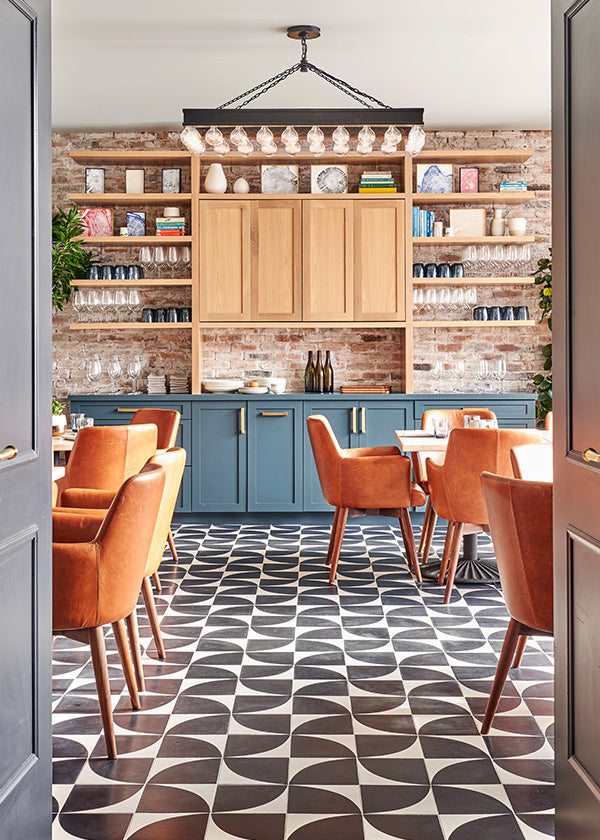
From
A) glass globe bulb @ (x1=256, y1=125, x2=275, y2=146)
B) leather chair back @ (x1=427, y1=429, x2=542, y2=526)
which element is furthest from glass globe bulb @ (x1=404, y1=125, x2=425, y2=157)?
leather chair back @ (x1=427, y1=429, x2=542, y2=526)

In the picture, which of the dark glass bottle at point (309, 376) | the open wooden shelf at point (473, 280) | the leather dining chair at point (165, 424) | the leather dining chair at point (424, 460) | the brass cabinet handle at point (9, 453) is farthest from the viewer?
the dark glass bottle at point (309, 376)

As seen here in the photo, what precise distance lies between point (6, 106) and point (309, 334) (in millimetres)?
5608

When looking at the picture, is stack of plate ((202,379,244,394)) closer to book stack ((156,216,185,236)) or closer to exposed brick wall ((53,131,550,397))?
exposed brick wall ((53,131,550,397))

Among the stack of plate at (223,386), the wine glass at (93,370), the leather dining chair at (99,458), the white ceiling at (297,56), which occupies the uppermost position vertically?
the white ceiling at (297,56)

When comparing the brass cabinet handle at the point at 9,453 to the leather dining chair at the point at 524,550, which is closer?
the brass cabinet handle at the point at 9,453

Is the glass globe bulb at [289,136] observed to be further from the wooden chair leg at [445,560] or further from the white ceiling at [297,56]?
the wooden chair leg at [445,560]

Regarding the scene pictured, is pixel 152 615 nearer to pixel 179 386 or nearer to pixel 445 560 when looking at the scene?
pixel 445 560

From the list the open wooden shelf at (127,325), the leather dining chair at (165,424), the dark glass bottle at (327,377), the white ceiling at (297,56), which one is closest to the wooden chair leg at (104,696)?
the leather dining chair at (165,424)

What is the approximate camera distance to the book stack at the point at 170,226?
23.3 ft

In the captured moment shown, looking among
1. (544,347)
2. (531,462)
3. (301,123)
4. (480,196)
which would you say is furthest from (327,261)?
(531,462)

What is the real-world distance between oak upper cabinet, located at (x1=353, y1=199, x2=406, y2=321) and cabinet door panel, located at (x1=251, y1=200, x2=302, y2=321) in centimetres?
50

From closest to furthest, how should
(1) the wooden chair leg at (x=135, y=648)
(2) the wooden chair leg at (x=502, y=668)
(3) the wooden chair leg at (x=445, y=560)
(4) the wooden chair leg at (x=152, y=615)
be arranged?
(2) the wooden chair leg at (x=502, y=668) → (1) the wooden chair leg at (x=135, y=648) → (4) the wooden chair leg at (x=152, y=615) → (3) the wooden chair leg at (x=445, y=560)

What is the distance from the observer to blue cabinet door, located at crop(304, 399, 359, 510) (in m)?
6.84

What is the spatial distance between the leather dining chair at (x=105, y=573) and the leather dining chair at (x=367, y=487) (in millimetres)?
2301
